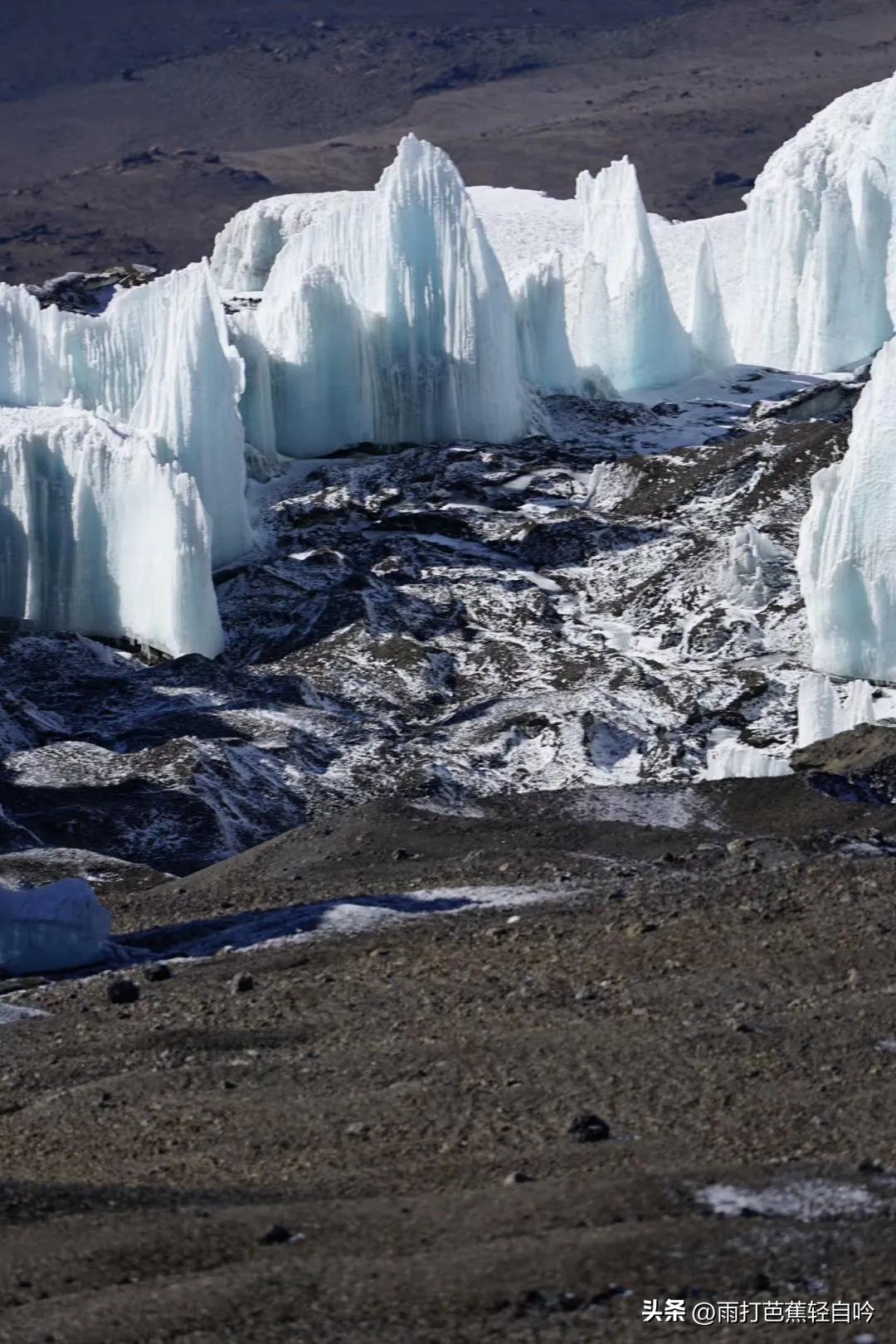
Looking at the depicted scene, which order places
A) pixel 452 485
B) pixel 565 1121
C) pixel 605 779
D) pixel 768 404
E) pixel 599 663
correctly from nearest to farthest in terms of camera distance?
pixel 565 1121 → pixel 605 779 → pixel 599 663 → pixel 452 485 → pixel 768 404

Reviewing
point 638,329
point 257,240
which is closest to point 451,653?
point 638,329

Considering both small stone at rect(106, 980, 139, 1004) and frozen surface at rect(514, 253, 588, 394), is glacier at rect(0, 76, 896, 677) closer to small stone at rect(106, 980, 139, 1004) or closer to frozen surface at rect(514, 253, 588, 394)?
frozen surface at rect(514, 253, 588, 394)

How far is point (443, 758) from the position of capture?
4462 centimetres

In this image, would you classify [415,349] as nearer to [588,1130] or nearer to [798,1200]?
[588,1130]

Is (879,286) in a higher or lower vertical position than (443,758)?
higher

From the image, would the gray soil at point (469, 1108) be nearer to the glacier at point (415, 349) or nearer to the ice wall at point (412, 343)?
the glacier at point (415, 349)

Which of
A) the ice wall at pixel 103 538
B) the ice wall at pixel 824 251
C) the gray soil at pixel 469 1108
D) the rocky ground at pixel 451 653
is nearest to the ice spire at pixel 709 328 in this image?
the ice wall at pixel 824 251

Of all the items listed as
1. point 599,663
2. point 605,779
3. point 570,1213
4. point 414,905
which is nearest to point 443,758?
point 605,779

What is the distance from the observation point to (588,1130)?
54.2ft

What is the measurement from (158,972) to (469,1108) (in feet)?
20.5

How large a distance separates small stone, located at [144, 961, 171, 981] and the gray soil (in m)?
0.08

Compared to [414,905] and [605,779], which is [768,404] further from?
[414,905]

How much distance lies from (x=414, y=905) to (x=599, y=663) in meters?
25.5

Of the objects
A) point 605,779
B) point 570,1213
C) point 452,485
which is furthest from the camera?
point 452,485
